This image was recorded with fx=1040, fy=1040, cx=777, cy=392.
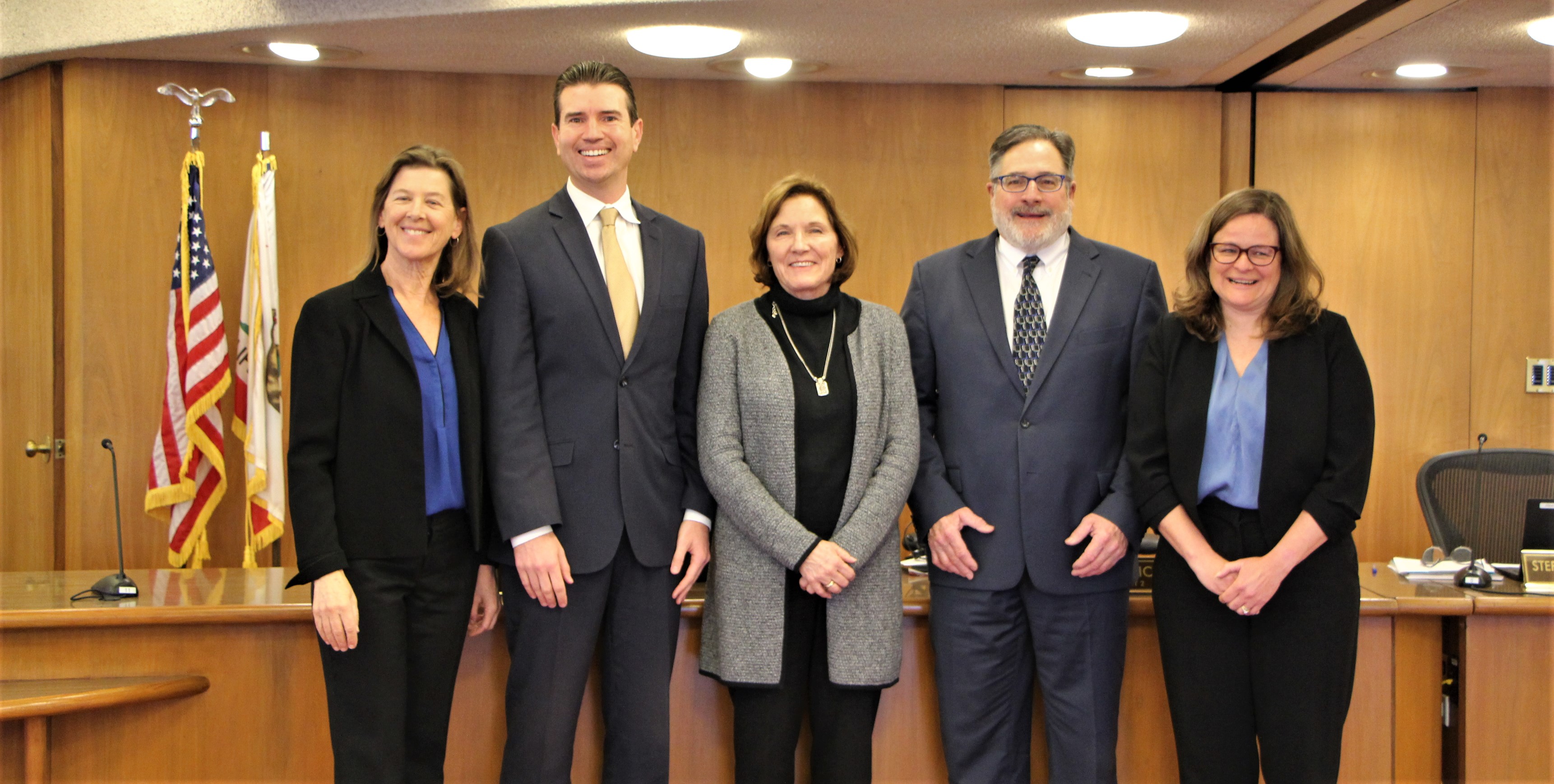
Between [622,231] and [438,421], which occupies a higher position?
[622,231]

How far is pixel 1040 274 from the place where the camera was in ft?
7.85

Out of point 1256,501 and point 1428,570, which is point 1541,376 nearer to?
point 1428,570

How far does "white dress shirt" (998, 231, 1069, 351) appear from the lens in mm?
2361

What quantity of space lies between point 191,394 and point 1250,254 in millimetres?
3960

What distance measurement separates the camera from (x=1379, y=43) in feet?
13.5

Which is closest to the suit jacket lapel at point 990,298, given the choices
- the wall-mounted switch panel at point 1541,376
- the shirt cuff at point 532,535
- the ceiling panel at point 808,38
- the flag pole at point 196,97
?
the shirt cuff at point 532,535

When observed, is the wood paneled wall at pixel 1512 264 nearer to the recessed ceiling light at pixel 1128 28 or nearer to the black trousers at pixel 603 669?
the recessed ceiling light at pixel 1128 28

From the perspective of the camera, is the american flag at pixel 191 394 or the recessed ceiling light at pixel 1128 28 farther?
the american flag at pixel 191 394

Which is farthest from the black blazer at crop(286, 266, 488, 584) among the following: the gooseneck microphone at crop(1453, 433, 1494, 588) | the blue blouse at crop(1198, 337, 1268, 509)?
the gooseneck microphone at crop(1453, 433, 1494, 588)

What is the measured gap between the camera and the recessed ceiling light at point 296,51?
13.8 feet

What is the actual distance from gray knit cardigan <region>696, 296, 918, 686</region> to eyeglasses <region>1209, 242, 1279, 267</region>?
725mm

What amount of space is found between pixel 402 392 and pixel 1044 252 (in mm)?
1430

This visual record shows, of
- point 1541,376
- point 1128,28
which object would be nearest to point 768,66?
point 1128,28

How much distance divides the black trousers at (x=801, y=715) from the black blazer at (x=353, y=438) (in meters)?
0.77
